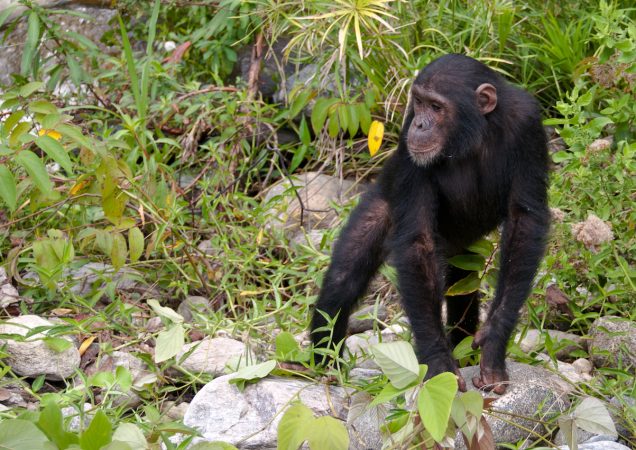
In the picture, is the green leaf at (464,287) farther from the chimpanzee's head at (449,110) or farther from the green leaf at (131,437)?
the green leaf at (131,437)

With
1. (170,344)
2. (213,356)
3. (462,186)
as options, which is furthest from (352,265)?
(170,344)

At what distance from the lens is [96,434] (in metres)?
3.55

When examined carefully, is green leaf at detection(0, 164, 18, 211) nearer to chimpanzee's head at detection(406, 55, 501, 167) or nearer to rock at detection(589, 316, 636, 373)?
chimpanzee's head at detection(406, 55, 501, 167)

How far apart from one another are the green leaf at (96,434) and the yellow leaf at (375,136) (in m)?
3.61

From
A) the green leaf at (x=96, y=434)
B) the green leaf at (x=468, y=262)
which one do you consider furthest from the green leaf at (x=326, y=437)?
the green leaf at (x=468, y=262)

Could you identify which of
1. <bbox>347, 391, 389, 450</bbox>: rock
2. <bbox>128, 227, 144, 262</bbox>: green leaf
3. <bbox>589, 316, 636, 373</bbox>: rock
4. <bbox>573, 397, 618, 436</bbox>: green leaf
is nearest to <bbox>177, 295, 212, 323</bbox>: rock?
<bbox>128, 227, 144, 262</bbox>: green leaf

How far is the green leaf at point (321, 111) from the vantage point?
6914mm

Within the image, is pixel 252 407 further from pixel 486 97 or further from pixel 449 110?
pixel 486 97

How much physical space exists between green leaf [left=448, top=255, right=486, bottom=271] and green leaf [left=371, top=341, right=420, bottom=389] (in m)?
1.61

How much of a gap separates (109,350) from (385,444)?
1893mm

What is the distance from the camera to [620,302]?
5.39 m

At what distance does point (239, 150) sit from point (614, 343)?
313 cm

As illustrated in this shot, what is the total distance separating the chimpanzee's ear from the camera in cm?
480

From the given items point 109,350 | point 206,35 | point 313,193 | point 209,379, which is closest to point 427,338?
point 209,379
